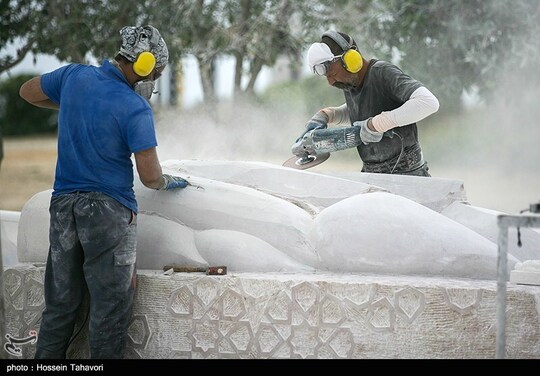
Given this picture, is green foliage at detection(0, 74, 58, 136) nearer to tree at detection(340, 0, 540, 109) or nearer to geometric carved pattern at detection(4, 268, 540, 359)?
tree at detection(340, 0, 540, 109)

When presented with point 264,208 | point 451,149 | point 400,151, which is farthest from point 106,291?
point 451,149

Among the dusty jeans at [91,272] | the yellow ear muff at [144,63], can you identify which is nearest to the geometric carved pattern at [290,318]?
the dusty jeans at [91,272]

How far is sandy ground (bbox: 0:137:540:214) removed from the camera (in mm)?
12204

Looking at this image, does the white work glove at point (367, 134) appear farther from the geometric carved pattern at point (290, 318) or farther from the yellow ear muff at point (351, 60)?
the geometric carved pattern at point (290, 318)

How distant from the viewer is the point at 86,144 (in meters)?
3.35

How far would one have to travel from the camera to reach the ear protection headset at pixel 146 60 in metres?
3.44

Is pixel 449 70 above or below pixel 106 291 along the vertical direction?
above

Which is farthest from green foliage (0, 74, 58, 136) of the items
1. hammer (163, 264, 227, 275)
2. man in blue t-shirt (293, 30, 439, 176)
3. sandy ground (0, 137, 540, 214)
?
hammer (163, 264, 227, 275)

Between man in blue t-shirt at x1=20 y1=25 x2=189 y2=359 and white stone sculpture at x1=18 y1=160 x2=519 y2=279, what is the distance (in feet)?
1.10

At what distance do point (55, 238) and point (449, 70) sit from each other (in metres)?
7.77

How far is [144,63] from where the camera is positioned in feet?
11.3

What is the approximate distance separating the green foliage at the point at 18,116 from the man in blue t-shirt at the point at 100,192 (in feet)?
45.0
